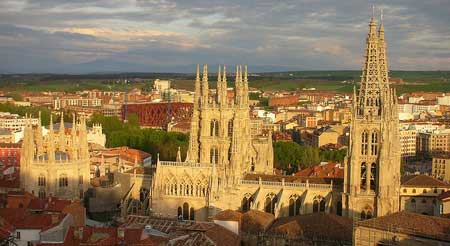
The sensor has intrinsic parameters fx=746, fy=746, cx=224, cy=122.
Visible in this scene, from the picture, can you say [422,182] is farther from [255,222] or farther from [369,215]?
[255,222]

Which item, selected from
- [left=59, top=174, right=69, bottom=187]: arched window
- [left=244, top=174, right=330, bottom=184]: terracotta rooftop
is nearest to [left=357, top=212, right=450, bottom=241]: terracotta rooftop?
[left=244, top=174, right=330, bottom=184]: terracotta rooftop

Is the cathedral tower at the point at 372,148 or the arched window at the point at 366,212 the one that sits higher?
the cathedral tower at the point at 372,148

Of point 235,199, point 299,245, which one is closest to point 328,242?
point 299,245

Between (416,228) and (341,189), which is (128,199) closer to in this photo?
(341,189)

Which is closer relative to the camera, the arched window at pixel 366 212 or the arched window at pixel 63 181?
the arched window at pixel 366 212

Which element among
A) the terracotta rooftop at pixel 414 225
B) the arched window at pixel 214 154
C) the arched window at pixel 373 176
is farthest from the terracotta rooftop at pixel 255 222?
the terracotta rooftop at pixel 414 225

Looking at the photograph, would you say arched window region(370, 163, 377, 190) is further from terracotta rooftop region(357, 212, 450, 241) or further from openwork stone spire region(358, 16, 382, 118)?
terracotta rooftop region(357, 212, 450, 241)

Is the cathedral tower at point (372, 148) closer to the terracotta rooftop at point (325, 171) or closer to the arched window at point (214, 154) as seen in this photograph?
the arched window at point (214, 154)
